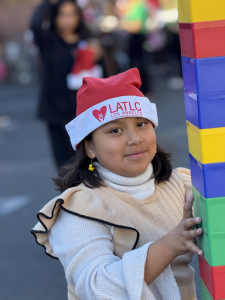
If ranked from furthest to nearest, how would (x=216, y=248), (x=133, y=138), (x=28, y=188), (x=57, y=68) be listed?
(x=28, y=188), (x=57, y=68), (x=133, y=138), (x=216, y=248)

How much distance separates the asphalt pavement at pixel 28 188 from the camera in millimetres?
3615

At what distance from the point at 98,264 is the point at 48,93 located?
3051 millimetres

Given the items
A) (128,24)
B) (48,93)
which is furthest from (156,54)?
(48,93)

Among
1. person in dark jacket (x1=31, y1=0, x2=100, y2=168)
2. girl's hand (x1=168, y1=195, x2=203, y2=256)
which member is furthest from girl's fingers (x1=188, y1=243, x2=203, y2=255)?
person in dark jacket (x1=31, y1=0, x2=100, y2=168)

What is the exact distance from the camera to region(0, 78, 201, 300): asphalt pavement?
3.62 m

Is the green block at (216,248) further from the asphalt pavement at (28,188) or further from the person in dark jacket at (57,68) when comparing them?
the person in dark jacket at (57,68)

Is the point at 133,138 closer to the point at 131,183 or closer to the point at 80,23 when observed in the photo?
the point at 131,183

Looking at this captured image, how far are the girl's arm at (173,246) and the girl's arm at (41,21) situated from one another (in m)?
3.24

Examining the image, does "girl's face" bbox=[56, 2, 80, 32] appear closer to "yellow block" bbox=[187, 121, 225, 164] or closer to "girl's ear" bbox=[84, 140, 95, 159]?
"girl's ear" bbox=[84, 140, 95, 159]

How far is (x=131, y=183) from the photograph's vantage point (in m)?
1.87

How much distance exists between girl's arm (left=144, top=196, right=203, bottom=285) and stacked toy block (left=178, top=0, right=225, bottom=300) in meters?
0.05

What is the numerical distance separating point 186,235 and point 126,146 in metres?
0.46

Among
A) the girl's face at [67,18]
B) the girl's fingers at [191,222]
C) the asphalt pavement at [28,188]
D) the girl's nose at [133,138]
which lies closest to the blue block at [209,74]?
the girl's fingers at [191,222]

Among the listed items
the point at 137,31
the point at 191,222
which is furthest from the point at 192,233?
the point at 137,31
